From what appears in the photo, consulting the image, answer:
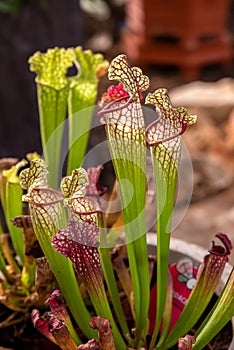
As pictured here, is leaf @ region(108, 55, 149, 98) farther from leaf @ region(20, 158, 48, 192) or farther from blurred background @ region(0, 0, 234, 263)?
blurred background @ region(0, 0, 234, 263)

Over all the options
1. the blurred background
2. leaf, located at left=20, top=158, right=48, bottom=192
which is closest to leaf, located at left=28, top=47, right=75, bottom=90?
leaf, located at left=20, top=158, right=48, bottom=192

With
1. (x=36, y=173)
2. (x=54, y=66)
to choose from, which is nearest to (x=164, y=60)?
(x=54, y=66)

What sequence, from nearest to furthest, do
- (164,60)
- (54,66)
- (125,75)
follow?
(125,75) < (54,66) < (164,60)

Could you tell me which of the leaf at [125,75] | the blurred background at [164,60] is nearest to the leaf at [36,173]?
the leaf at [125,75]

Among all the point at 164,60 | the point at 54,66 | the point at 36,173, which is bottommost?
the point at 36,173

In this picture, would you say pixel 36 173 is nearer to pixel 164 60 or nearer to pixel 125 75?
pixel 125 75

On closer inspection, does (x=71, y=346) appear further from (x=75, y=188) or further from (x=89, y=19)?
(x=89, y=19)

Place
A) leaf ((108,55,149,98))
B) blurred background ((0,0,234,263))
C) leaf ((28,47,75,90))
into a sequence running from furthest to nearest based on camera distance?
blurred background ((0,0,234,263))
leaf ((28,47,75,90))
leaf ((108,55,149,98))

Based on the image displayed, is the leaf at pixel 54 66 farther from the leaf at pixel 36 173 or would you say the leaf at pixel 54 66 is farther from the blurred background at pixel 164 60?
the blurred background at pixel 164 60
